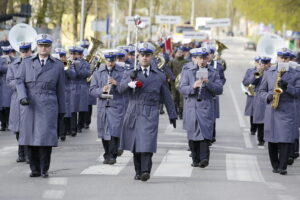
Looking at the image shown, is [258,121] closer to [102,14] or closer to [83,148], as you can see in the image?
[83,148]

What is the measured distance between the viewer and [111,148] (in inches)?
600

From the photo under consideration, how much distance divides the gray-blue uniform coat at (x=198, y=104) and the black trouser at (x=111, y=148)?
1.17m

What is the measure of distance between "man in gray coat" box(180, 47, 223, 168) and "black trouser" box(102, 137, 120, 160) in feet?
3.84

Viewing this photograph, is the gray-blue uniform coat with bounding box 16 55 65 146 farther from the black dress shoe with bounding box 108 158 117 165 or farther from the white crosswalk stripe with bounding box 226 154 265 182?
the white crosswalk stripe with bounding box 226 154 265 182

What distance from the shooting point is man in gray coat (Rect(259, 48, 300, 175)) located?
14.5 m

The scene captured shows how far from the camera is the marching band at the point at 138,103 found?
42.9 ft

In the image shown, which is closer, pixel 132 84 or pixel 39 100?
pixel 132 84

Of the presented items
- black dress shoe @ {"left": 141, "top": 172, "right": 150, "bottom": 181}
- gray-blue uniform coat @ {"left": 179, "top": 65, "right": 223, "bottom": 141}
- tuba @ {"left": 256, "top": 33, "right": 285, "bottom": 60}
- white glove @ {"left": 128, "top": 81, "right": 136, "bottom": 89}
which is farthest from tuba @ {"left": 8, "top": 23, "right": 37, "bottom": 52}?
black dress shoe @ {"left": 141, "top": 172, "right": 150, "bottom": 181}

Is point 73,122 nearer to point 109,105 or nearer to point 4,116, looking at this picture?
point 4,116

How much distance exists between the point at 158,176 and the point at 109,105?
227 centimetres

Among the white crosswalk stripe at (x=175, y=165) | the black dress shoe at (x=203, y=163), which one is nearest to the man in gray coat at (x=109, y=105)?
the white crosswalk stripe at (x=175, y=165)

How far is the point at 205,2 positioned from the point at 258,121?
143 meters

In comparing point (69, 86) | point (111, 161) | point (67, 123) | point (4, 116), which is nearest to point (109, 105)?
point (111, 161)

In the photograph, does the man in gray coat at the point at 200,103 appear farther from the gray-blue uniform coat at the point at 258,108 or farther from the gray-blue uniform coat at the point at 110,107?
the gray-blue uniform coat at the point at 258,108
